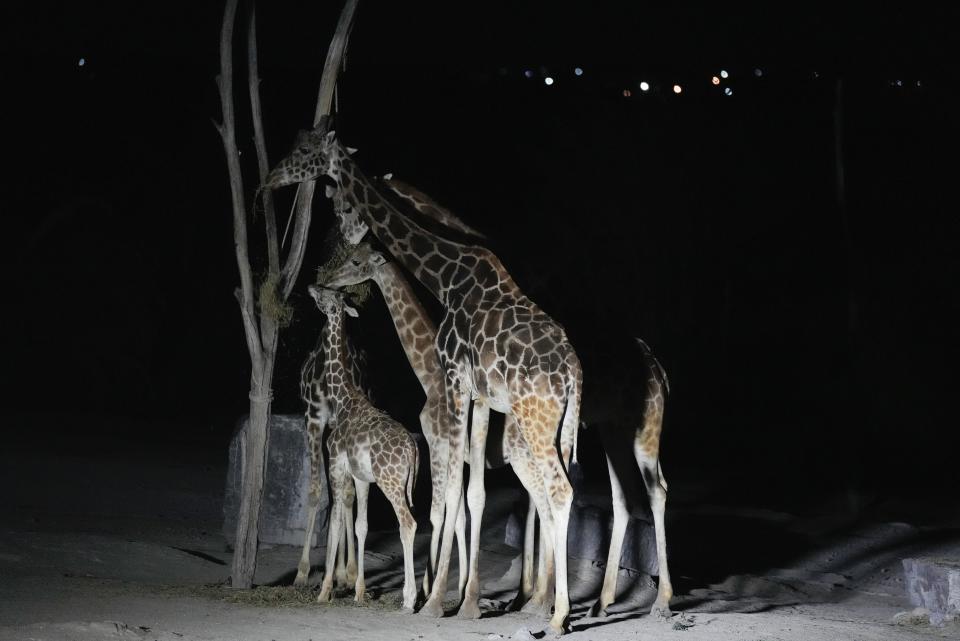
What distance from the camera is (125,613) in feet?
22.5

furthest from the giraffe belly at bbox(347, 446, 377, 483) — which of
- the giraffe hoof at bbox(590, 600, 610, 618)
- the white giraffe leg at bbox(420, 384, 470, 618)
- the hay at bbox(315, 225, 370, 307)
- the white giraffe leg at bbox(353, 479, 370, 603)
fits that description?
the giraffe hoof at bbox(590, 600, 610, 618)

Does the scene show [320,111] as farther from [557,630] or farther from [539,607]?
[557,630]

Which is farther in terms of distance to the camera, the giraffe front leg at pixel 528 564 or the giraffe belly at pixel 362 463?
the giraffe front leg at pixel 528 564

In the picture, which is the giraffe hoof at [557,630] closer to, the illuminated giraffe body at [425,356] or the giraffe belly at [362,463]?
the illuminated giraffe body at [425,356]

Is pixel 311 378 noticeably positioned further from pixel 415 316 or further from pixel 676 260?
pixel 676 260

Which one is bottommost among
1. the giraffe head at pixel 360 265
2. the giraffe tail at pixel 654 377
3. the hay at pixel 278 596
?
the hay at pixel 278 596

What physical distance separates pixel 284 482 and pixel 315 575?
137 cm

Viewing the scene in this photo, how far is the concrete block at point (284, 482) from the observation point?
10.5m

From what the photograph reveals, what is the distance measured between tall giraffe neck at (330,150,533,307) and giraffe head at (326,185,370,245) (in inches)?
2.0

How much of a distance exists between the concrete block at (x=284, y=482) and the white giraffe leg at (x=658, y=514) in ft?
11.1

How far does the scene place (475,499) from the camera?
778 cm

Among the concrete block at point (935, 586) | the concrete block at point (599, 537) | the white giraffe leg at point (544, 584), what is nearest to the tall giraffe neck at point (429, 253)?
the white giraffe leg at point (544, 584)

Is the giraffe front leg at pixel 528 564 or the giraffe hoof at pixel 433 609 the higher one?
the giraffe front leg at pixel 528 564

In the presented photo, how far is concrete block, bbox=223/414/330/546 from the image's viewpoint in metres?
10.5
